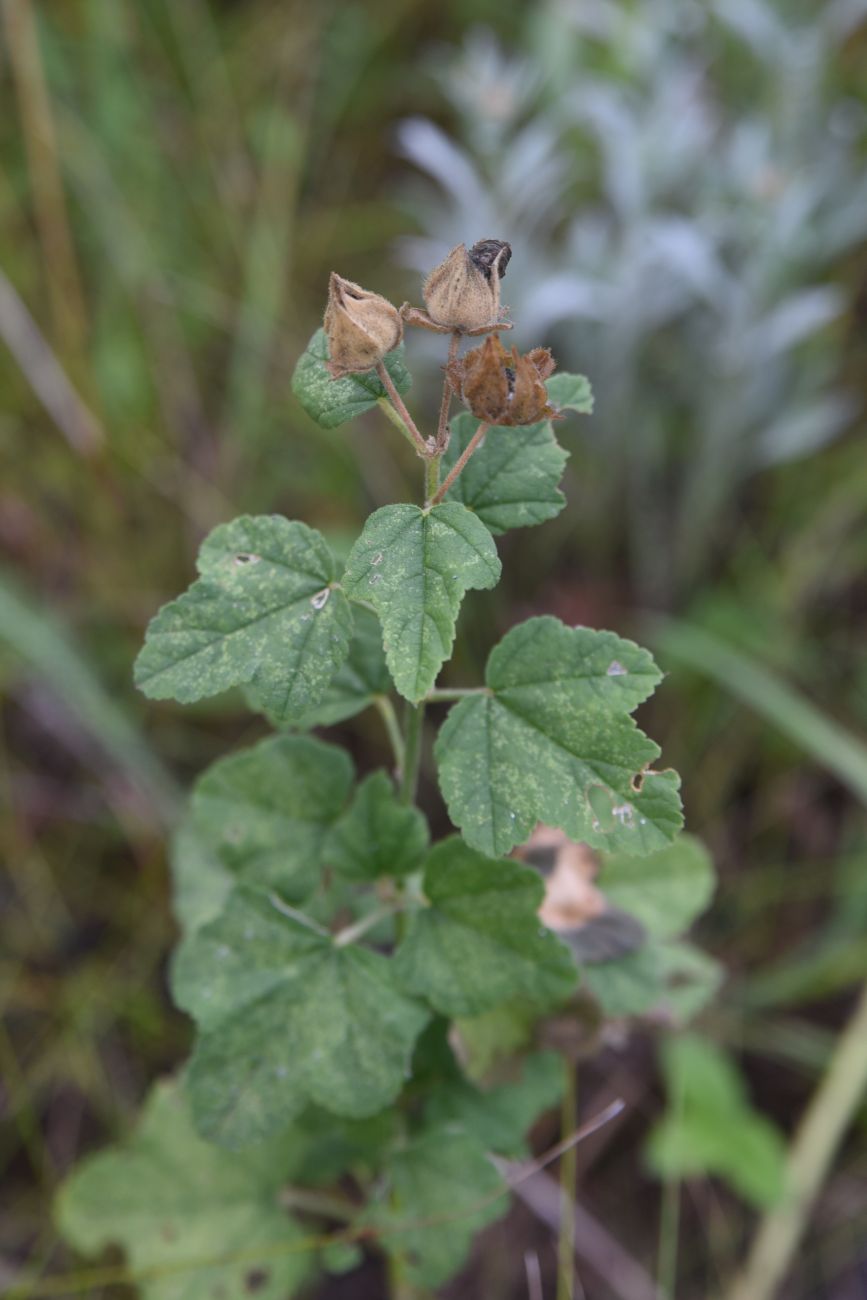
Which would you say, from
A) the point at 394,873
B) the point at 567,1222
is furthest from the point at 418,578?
the point at 567,1222

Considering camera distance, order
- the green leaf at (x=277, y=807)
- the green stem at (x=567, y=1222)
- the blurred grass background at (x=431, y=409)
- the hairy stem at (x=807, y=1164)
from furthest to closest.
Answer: the blurred grass background at (x=431, y=409)
the hairy stem at (x=807, y=1164)
the green stem at (x=567, y=1222)
the green leaf at (x=277, y=807)

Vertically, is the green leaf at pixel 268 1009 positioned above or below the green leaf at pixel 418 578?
below

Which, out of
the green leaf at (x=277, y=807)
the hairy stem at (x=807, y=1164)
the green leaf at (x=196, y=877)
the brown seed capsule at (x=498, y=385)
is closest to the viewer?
the brown seed capsule at (x=498, y=385)

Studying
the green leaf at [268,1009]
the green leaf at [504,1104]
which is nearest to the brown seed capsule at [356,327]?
the green leaf at [268,1009]

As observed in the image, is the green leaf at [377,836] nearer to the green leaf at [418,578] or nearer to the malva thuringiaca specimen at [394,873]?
the malva thuringiaca specimen at [394,873]

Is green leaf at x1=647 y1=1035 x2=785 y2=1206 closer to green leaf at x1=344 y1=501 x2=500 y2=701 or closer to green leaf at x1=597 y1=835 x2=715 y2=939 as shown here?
green leaf at x1=597 y1=835 x2=715 y2=939

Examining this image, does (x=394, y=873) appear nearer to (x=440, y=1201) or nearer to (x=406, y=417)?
(x=440, y=1201)

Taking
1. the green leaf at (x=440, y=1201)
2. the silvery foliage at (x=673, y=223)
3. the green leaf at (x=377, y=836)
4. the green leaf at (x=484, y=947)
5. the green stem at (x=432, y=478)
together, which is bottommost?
the green leaf at (x=440, y=1201)
